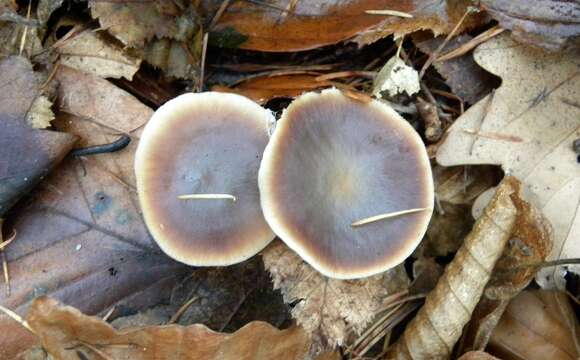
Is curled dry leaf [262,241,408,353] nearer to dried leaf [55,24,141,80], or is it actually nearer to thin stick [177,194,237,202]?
thin stick [177,194,237,202]

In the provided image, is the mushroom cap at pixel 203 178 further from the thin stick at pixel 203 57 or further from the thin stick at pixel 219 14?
the thin stick at pixel 219 14

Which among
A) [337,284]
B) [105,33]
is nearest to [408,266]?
[337,284]

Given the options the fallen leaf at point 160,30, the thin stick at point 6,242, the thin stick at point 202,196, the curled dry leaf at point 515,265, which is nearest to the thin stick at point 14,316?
the thin stick at point 6,242

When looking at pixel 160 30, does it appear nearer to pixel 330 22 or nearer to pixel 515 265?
pixel 330 22

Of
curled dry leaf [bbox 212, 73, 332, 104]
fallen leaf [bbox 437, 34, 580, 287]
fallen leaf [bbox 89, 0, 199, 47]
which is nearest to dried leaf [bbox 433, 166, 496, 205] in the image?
fallen leaf [bbox 437, 34, 580, 287]

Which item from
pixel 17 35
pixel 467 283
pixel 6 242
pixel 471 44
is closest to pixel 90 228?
pixel 6 242

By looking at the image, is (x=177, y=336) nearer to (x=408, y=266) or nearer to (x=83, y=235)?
(x=83, y=235)
